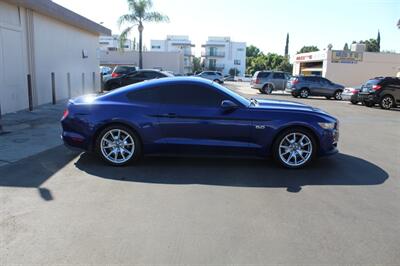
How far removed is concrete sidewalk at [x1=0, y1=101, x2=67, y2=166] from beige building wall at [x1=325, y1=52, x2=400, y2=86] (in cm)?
3225

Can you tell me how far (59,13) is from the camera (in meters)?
15.2

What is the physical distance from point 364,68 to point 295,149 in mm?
36894

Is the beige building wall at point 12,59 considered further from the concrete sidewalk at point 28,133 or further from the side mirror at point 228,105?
the side mirror at point 228,105

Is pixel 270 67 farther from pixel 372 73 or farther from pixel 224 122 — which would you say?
pixel 224 122

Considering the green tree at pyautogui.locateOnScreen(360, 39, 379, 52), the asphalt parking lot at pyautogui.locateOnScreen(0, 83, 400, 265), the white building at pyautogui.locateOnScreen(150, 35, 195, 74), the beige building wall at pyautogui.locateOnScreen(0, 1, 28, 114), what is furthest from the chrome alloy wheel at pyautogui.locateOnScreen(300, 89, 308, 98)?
the white building at pyautogui.locateOnScreen(150, 35, 195, 74)

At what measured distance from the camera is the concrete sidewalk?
7.29 metres

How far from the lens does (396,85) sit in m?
19.3

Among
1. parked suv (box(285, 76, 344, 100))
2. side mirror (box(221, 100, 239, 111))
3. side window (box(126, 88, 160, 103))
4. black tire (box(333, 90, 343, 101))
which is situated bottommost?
black tire (box(333, 90, 343, 101))

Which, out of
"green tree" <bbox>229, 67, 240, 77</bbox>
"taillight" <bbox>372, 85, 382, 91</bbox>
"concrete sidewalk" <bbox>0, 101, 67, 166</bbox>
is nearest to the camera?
"concrete sidewalk" <bbox>0, 101, 67, 166</bbox>

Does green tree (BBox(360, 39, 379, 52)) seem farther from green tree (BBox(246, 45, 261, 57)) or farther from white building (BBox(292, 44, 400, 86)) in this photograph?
green tree (BBox(246, 45, 261, 57))

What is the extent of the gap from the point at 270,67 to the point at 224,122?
288 feet

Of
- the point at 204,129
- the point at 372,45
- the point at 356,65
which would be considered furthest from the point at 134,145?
the point at 372,45

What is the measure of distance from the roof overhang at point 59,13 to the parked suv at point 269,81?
1313cm

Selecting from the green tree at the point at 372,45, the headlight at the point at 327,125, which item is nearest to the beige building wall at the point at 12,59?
the headlight at the point at 327,125
